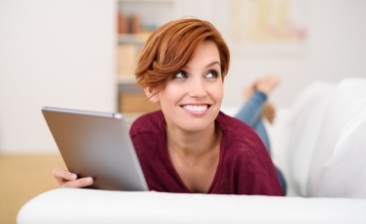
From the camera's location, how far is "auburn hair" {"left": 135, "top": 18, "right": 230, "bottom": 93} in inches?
30.5

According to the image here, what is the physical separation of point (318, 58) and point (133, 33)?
145 cm

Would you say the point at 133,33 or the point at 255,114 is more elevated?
the point at 133,33

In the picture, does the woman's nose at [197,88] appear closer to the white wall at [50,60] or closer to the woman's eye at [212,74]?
the woman's eye at [212,74]

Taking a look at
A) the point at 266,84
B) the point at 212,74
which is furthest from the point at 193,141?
the point at 266,84

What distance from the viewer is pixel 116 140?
740 millimetres

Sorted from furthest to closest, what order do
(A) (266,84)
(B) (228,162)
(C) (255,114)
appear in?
1. (A) (266,84)
2. (C) (255,114)
3. (B) (228,162)

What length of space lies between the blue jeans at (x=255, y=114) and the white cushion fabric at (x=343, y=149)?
1.26 ft

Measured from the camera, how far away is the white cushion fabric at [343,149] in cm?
95

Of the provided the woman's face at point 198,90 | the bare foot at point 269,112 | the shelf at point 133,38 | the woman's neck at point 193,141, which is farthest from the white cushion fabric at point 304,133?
the shelf at point 133,38

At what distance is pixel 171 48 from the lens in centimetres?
78

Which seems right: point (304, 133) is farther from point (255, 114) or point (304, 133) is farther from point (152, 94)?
point (152, 94)

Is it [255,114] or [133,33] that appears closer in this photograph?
[255,114]

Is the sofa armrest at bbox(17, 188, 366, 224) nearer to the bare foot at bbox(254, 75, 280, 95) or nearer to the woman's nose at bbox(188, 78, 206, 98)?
the woman's nose at bbox(188, 78, 206, 98)

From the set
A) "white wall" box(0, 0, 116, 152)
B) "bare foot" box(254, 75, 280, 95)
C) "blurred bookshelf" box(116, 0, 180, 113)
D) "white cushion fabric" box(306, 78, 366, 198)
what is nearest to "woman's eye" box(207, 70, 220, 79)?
"white cushion fabric" box(306, 78, 366, 198)
